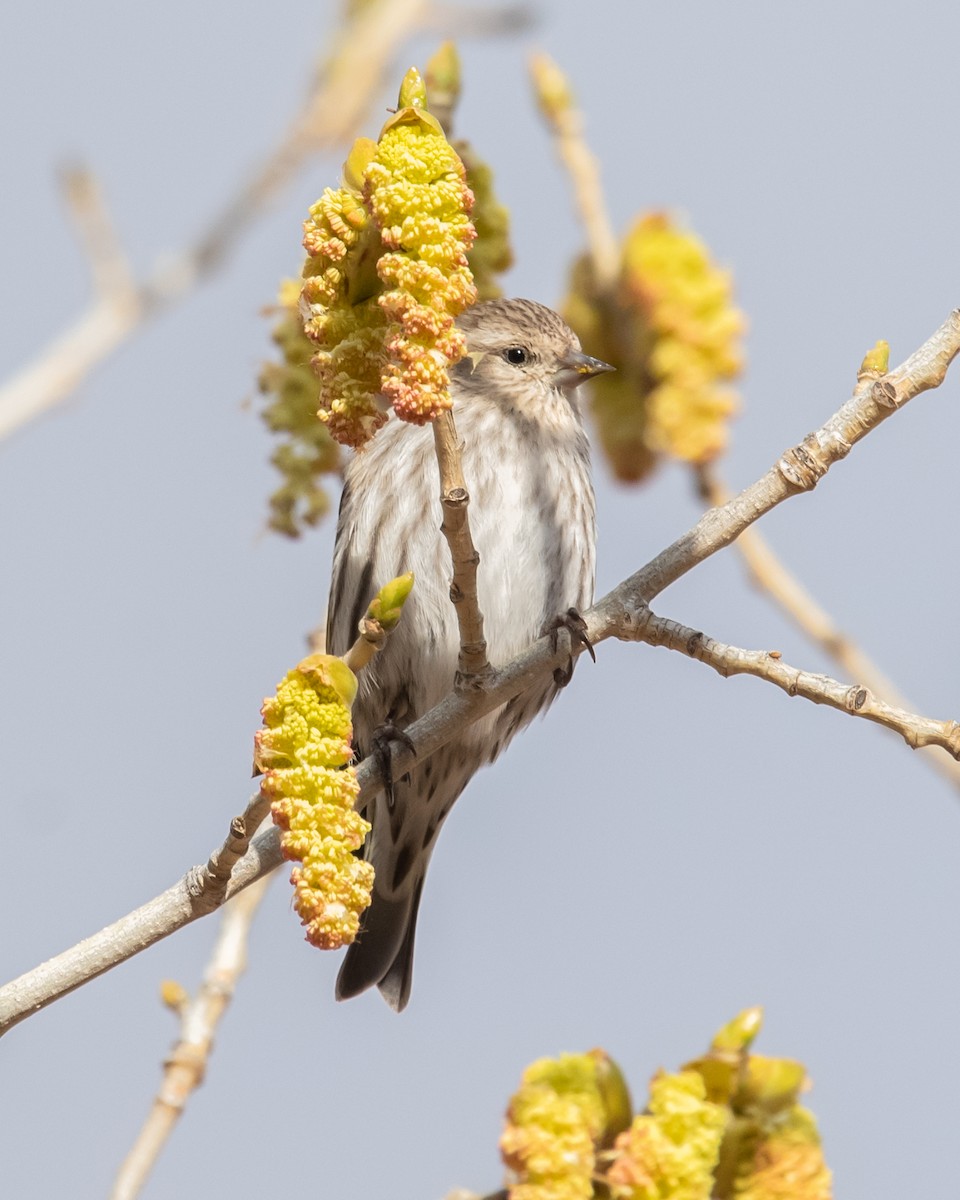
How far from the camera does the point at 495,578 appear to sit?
17.3 feet

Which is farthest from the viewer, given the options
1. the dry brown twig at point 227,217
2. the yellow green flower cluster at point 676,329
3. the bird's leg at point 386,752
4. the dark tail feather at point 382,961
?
the dark tail feather at point 382,961

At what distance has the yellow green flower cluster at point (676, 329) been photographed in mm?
4188

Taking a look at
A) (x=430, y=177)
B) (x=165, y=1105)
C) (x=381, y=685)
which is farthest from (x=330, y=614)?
(x=430, y=177)

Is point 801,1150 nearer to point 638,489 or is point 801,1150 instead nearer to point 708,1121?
point 708,1121

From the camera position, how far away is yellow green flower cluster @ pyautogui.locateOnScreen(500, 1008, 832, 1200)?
2787mm

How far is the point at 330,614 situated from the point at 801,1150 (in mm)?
2952

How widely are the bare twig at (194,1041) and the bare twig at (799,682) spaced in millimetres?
1267

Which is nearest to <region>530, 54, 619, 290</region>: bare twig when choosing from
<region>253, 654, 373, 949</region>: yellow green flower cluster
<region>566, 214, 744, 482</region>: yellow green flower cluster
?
<region>566, 214, 744, 482</region>: yellow green flower cluster

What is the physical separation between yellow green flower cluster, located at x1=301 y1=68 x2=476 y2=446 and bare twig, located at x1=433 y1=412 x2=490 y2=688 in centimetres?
17

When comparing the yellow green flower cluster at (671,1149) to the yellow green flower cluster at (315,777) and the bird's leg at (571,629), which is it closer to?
the yellow green flower cluster at (315,777)

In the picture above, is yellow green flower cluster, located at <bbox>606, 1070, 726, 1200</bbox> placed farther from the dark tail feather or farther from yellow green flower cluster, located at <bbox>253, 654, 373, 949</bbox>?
the dark tail feather

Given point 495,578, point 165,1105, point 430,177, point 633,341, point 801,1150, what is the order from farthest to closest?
point 495,578, point 633,341, point 165,1105, point 801,1150, point 430,177

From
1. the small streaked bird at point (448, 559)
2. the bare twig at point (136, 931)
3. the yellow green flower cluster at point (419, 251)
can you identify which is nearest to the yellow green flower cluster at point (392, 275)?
the yellow green flower cluster at point (419, 251)

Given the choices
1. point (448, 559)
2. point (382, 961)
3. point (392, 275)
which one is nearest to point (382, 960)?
point (382, 961)
